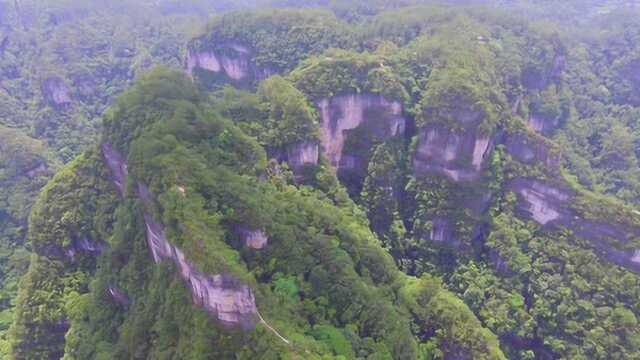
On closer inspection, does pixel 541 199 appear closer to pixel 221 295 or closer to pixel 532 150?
pixel 532 150

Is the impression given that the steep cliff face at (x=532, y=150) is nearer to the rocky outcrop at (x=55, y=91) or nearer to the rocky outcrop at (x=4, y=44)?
the rocky outcrop at (x=55, y=91)

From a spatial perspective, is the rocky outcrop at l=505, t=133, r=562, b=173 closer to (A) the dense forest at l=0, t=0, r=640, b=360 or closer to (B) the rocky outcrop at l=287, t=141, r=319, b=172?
(A) the dense forest at l=0, t=0, r=640, b=360

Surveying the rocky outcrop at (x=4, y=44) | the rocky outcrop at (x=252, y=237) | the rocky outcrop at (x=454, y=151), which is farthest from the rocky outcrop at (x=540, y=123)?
the rocky outcrop at (x=4, y=44)

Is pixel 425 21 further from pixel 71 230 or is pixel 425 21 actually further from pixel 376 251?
pixel 71 230

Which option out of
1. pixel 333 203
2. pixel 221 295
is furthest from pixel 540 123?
pixel 221 295

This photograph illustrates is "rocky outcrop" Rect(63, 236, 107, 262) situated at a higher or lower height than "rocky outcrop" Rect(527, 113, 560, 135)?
higher

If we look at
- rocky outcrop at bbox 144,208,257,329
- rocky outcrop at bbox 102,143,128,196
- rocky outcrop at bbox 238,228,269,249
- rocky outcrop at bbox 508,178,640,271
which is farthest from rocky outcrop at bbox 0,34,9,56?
rocky outcrop at bbox 508,178,640,271

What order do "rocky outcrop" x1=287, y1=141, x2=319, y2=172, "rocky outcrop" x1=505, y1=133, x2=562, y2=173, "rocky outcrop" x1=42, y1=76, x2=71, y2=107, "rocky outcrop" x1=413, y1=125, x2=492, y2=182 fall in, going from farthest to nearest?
"rocky outcrop" x1=42, y1=76, x2=71, y2=107 < "rocky outcrop" x1=505, y1=133, x2=562, y2=173 < "rocky outcrop" x1=413, y1=125, x2=492, y2=182 < "rocky outcrop" x1=287, y1=141, x2=319, y2=172
